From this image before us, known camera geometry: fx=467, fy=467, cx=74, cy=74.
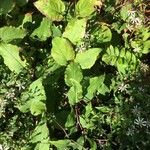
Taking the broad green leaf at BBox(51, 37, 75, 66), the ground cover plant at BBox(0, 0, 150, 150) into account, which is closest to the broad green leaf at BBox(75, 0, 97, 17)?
the ground cover plant at BBox(0, 0, 150, 150)

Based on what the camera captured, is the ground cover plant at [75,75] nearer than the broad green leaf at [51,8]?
Yes

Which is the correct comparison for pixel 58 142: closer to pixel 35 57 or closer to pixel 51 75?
pixel 51 75

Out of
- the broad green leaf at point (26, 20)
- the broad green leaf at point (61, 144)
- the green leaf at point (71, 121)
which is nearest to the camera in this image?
the broad green leaf at point (61, 144)

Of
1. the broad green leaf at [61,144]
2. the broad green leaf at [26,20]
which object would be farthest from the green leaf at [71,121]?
the broad green leaf at [26,20]

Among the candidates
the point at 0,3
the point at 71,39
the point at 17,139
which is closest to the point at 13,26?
the point at 0,3

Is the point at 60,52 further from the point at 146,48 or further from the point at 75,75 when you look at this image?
the point at 146,48

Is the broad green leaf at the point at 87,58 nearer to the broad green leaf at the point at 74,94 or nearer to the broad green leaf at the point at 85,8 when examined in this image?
the broad green leaf at the point at 74,94

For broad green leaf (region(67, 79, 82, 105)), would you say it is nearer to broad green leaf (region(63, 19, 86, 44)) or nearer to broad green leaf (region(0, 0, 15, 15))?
broad green leaf (region(63, 19, 86, 44))
